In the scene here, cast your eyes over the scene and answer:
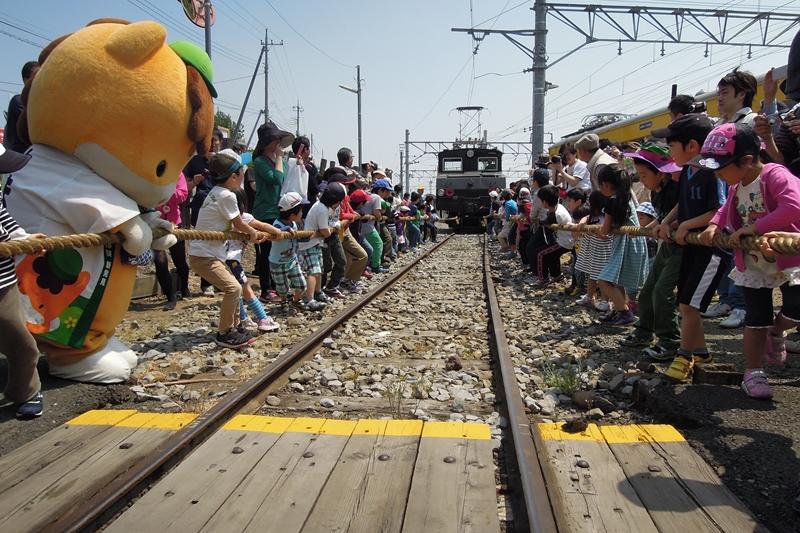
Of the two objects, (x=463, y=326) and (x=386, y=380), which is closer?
(x=386, y=380)

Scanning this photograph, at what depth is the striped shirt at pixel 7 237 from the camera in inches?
120

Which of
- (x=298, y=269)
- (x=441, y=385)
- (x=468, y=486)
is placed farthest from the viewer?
(x=298, y=269)

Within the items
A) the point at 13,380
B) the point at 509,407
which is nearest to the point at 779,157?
the point at 509,407

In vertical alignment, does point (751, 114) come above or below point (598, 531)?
above

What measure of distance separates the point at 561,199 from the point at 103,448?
8.25 metres

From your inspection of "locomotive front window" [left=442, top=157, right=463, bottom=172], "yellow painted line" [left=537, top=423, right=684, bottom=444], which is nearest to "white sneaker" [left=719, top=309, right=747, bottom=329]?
"yellow painted line" [left=537, top=423, right=684, bottom=444]

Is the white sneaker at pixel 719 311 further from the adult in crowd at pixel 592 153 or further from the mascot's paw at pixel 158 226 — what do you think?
the mascot's paw at pixel 158 226

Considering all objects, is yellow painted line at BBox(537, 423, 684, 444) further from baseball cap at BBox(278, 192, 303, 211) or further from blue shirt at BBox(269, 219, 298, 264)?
baseball cap at BBox(278, 192, 303, 211)

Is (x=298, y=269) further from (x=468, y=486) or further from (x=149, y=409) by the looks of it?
(x=468, y=486)

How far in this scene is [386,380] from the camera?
14.2ft

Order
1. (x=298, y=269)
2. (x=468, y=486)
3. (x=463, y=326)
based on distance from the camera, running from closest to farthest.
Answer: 1. (x=468, y=486)
2. (x=463, y=326)
3. (x=298, y=269)

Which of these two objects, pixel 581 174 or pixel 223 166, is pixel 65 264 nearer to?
pixel 223 166

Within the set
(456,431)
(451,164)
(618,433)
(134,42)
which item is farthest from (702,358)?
(451,164)

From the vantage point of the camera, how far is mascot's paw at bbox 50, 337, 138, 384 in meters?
3.82
